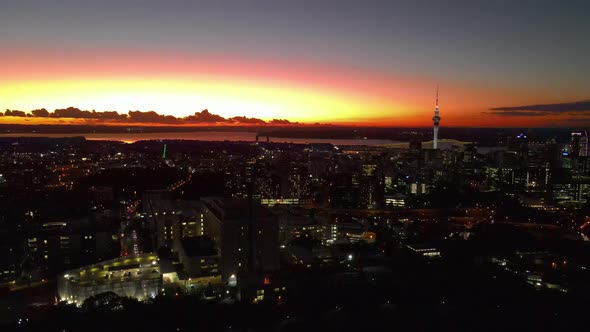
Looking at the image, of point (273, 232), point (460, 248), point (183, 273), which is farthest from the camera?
point (460, 248)

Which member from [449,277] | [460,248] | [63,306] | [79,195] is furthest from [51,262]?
[460,248]

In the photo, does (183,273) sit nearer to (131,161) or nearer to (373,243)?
(373,243)

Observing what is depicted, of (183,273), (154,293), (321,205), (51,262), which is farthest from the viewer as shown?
(321,205)

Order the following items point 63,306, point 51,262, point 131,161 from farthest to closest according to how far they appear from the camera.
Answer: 1. point 131,161
2. point 51,262
3. point 63,306

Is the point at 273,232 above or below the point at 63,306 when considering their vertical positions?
above

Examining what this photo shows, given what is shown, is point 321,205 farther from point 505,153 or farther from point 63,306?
point 505,153

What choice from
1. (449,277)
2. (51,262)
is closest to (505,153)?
(449,277)

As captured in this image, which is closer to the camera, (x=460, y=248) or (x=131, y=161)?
(x=460, y=248)

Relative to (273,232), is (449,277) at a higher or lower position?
lower

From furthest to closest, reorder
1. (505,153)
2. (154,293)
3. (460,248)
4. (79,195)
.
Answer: (505,153) < (79,195) < (460,248) < (154,293)
